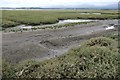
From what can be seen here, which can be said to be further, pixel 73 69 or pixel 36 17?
pixel 36 17

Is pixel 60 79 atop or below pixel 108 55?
below

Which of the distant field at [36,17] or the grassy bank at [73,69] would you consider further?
the distant field at [36,17]

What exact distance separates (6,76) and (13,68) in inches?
28.7

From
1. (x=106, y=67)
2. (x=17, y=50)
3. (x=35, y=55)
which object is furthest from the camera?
(x=17, y=50)

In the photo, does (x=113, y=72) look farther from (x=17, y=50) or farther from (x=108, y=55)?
(x=17, y=50)

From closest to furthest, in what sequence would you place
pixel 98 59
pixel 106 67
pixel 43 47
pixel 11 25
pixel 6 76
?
pixel 6 76, pixel 106 67, pixel 98 59, pixel 43 47, pixel 11 25

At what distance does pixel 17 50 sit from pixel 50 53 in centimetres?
293

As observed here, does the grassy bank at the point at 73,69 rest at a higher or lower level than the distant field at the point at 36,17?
lower

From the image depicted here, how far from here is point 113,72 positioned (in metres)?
13.5

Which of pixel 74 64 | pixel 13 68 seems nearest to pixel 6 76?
pixel 13 68

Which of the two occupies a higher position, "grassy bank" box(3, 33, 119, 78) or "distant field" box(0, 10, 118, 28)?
"distant field" box(0, 10, 118, 28)

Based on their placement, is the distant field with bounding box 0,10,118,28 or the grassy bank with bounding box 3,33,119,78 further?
the distant field with bounding box 0,10,118,28

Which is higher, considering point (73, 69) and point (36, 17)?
point (36, 17)

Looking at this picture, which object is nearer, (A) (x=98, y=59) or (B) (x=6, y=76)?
(B) (x=6, y=76)
